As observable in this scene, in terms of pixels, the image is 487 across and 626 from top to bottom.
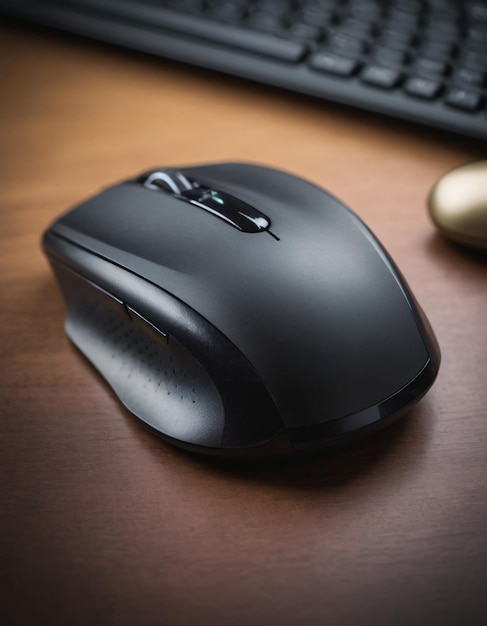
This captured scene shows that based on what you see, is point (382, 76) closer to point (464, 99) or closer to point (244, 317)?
point (464, 99)

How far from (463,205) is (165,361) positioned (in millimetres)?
210

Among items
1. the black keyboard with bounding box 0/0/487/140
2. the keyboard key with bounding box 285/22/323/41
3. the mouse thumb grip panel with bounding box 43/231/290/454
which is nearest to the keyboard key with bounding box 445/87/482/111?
the black keyboard with bounding box 0/0/487/140

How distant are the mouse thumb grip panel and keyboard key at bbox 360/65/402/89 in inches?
10.6

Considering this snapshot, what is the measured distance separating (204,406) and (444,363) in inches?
5.6

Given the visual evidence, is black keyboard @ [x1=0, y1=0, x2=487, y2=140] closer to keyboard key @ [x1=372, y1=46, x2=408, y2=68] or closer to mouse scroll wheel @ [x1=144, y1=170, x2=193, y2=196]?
keyboard key @ [x1=372, y1=46, x2=408, y2=68]

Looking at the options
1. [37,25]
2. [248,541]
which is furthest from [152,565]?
[37,25]

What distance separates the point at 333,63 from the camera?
0.53 metres

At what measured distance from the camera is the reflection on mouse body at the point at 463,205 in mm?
420

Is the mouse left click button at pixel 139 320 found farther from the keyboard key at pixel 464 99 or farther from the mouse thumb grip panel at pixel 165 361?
the keyboard key at pixel 464 99

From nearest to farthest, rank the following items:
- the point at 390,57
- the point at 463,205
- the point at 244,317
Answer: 1. the point at 244,317
2. the point at 463,205
3. the point at 390,57

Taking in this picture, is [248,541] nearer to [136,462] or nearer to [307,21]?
[136,462]

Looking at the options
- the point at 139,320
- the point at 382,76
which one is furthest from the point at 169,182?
the point at 382,76

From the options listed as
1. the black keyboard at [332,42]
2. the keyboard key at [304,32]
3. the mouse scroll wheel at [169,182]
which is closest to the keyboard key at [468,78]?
the black keyboard at [332,42]

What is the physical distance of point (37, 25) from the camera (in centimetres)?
68
